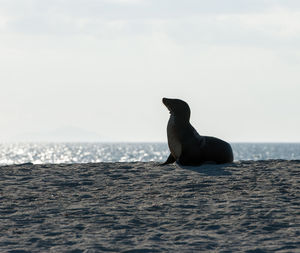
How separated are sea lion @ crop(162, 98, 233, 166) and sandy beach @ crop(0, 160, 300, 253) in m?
0.71

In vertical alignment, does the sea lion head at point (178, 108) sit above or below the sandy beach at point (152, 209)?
above

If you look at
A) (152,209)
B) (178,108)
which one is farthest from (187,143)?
(152,209)

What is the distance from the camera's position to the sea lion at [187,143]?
15.2 metres

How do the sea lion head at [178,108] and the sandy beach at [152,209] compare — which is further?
the sea lion head at [178,108]

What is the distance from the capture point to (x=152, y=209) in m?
9.70

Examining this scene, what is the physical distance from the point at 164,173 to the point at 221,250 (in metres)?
6.16

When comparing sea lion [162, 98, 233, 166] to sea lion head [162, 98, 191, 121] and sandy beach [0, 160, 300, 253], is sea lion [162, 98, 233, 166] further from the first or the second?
sandy beach [0, 160, 300, 253]

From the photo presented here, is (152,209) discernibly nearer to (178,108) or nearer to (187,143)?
(187,143)

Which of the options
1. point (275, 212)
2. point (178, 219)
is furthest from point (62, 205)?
point (275, 212)

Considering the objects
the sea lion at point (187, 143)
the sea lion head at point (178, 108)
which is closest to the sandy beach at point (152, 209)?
the sea lion at point (187, 143)

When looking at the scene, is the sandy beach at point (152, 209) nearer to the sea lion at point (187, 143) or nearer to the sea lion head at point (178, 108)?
the sea lion at point (187, 143)

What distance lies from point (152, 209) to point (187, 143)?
18.9 ft

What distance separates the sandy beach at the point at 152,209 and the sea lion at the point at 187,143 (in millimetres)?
712

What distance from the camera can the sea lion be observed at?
15172 mm
